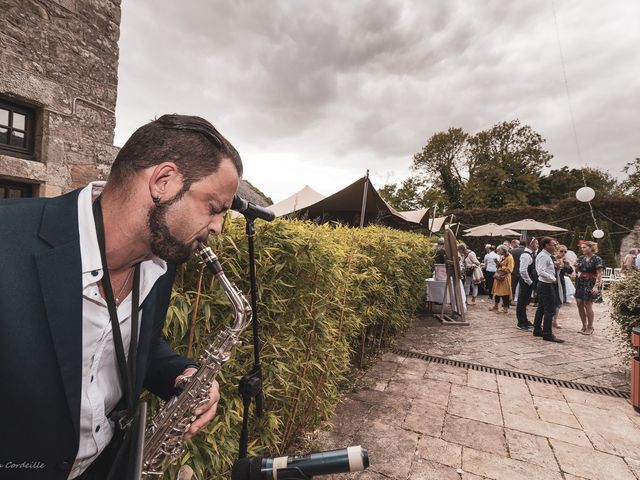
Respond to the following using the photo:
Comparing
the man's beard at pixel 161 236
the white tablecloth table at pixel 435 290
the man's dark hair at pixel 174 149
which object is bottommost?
the white tablecloth table at pixel 435 290

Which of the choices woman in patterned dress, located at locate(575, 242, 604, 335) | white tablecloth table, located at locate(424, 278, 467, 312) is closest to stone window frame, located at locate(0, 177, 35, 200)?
white tablecloth table, located at locate(424, 278, 467, 312)

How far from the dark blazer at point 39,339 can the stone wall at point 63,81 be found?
5232 mm

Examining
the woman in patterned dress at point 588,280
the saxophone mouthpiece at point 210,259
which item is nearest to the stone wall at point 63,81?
the saxophone mouthpiece at point 210,259

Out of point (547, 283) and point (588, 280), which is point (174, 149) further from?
point (588, 280)

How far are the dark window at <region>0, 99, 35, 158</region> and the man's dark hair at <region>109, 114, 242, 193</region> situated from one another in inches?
216

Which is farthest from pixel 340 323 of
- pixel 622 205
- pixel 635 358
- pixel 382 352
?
pixel 622 205

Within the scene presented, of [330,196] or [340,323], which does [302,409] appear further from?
[330,196]

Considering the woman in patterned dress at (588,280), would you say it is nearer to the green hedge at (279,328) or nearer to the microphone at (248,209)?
the green hedge at (279,328)

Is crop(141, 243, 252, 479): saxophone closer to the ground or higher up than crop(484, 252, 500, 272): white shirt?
closer to the ground

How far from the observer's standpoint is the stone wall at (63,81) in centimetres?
480

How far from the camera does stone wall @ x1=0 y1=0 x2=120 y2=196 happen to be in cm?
480

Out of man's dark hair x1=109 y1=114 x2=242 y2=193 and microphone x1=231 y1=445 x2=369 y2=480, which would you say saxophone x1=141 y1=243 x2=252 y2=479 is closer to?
man's dark hair x1=109 y1=114 x2=242 y2=193

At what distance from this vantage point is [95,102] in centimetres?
591

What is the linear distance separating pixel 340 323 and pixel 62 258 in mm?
2900
